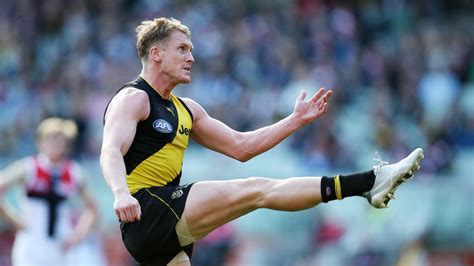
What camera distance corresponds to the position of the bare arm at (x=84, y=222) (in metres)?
12.2

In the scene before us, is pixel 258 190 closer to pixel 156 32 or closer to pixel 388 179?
pixel 388 179

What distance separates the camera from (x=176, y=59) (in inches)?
344

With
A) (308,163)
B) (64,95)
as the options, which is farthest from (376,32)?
(64,95)

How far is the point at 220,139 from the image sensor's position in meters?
9.25

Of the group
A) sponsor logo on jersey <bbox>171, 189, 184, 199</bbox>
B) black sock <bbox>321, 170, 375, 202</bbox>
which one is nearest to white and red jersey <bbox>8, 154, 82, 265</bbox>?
sponsor logo on jersey <bbox>171, 189, 184, 199</bbox>

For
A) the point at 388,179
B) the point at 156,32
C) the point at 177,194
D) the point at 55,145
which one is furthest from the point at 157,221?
the point at 55,145

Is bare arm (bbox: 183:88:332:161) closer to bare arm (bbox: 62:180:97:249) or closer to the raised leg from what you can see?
the raised leg

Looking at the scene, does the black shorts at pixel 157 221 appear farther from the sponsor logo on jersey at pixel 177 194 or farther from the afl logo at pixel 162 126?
the afl logo at pixel 162 126

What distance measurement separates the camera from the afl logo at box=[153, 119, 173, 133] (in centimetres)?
847

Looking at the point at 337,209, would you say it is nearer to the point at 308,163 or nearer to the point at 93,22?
the point at 308,163

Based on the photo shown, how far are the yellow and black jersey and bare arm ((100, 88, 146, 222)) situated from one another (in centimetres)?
12

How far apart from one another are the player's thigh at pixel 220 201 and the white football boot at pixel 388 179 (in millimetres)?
836

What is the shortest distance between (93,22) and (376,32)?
510cm

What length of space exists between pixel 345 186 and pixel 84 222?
17.4ft
